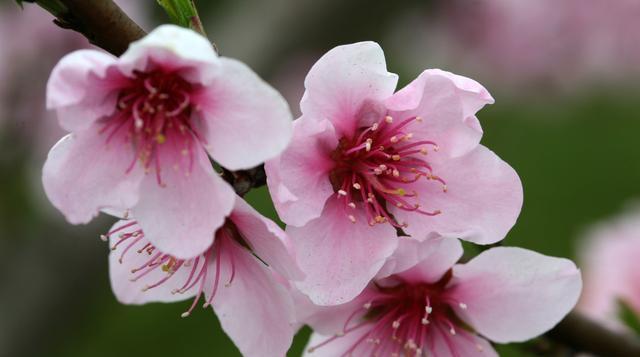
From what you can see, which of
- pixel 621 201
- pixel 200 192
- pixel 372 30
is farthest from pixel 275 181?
pixel 621 201

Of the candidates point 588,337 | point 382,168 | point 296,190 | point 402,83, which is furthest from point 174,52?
point 402,83

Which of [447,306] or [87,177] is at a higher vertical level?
[87,177]

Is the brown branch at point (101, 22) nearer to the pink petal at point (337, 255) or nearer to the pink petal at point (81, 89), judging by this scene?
the pink petal at point (81, 89)

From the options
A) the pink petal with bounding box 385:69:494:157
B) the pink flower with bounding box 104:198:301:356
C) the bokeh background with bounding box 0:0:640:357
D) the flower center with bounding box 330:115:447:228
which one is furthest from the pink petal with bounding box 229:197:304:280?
the bokeh background with bounding box 0:0:640:357

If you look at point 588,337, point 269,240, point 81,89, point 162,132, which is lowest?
point 588,337

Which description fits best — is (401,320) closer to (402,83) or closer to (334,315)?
(334,315)

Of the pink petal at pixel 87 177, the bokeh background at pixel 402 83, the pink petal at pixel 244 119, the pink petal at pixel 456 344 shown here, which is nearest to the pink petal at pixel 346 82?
the pink petal at pixel 244 119

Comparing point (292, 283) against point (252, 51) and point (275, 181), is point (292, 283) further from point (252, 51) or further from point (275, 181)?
point (252, 51)
